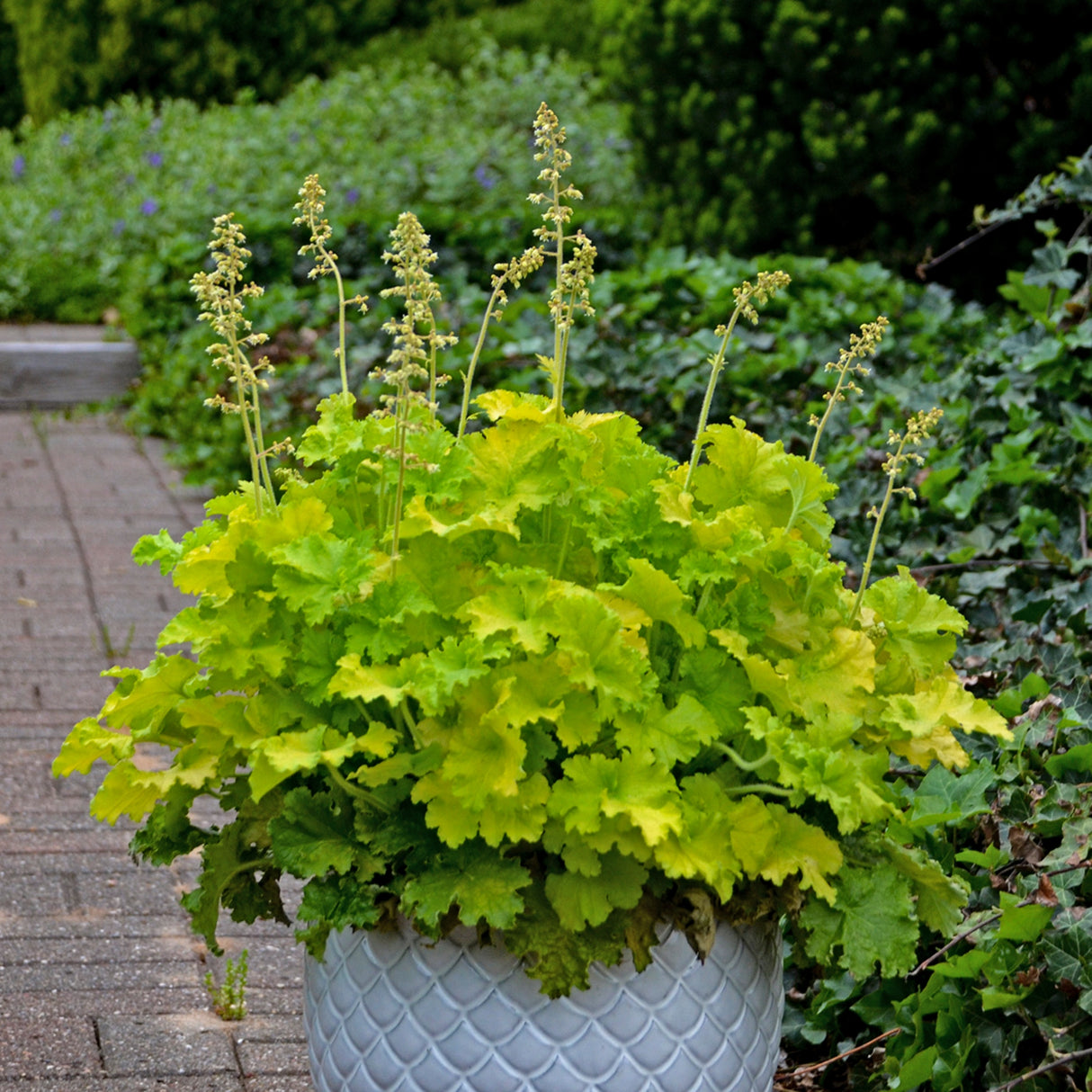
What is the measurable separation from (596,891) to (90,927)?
4.38 feet

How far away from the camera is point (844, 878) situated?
1.52m

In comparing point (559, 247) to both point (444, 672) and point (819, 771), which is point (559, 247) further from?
point (819, 771)

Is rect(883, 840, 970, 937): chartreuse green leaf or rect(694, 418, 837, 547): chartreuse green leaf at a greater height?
rect(694, 418, 837, 547): chartreuse green leaf

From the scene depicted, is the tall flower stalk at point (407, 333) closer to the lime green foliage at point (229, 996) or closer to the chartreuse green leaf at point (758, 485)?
the chartreuse green leaf at point (758, 485)

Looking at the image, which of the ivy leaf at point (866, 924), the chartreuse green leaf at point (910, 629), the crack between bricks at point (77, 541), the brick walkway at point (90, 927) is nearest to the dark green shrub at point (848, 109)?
the crack between bricks at point (77, 541)

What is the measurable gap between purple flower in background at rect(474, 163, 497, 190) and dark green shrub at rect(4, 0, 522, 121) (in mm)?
3941

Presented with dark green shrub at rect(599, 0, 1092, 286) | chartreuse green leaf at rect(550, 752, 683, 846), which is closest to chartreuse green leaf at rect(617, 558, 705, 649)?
chartreuse green leaf at rect(550, 752, 683, 846)

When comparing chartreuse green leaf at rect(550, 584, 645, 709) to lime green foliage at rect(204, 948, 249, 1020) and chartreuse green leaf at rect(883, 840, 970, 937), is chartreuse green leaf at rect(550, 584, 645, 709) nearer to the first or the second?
chartreuse green leaf at rect(883, 840, 970, 937)

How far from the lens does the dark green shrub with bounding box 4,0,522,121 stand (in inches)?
429

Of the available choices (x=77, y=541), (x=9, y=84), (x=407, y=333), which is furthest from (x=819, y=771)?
(x=9, y=84)

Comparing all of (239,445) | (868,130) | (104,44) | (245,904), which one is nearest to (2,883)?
(245,904)

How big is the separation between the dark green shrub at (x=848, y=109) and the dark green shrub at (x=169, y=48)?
5.63 m

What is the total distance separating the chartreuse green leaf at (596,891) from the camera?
4.58ft

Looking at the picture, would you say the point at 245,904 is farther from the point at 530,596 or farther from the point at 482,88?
the point at 482,88
